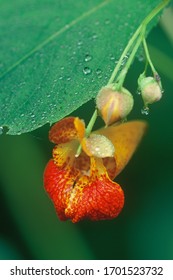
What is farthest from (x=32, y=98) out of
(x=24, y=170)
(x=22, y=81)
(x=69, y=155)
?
(x=24, y=170)

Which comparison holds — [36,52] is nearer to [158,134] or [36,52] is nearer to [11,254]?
[158,134]


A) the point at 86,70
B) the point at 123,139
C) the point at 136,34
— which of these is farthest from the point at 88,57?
the point at 123,139

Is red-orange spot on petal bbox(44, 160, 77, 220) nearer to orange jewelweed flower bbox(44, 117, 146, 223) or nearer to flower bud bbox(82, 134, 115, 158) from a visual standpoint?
orange jewelweed flower bbox(44, 117, 146, 223)

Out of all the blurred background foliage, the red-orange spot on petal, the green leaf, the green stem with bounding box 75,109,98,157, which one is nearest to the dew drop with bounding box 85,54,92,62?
the green leaf

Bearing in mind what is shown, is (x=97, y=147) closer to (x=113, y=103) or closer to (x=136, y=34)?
(x=113, y=103)

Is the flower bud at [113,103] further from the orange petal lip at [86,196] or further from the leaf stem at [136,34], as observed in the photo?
the orange petal lip at [86,196]
